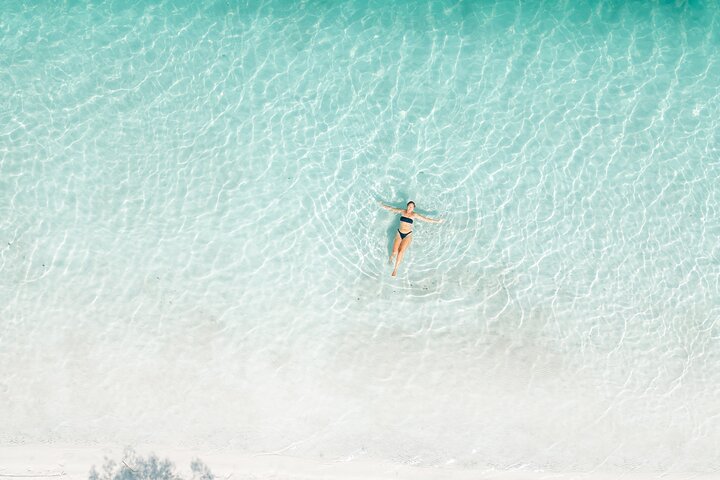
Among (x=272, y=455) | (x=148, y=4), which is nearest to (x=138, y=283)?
(x=272, y=455)

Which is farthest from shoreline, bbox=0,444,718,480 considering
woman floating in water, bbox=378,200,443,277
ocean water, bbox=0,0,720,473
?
woman floating in water, bbox=378,200,443,277

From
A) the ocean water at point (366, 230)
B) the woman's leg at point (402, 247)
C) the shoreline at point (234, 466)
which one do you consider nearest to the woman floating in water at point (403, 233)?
the woman's leg at point (402, 247)

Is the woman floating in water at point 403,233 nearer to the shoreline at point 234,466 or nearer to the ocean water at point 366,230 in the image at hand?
the ocean water at point 366,230

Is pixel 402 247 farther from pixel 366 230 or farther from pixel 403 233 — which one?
pixel 366 230

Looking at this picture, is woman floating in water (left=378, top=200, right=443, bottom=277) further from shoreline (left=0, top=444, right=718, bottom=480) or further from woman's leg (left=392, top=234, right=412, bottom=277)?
shoreline (left=0, top=444, right=718, bottom=480)

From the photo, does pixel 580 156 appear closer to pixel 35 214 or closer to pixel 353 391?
pixel 353 391

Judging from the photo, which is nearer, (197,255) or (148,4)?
(197,255)
